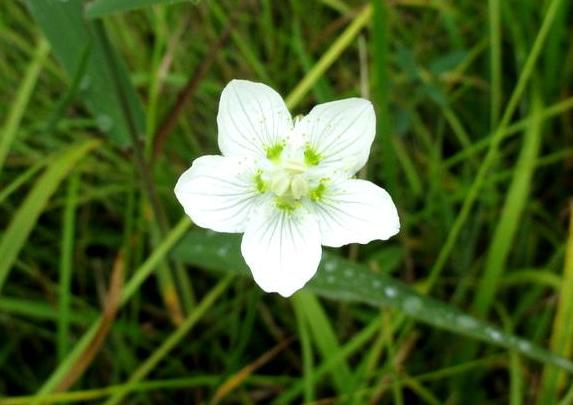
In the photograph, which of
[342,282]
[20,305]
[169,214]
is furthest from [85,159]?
[342,282]

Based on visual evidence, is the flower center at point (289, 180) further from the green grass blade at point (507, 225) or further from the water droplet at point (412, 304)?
the green grass blade at point (507, 225)

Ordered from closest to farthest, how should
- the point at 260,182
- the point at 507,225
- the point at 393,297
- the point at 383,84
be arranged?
the point at 260,182, the point at 393,297, the point at 383,84, the point at 507,225

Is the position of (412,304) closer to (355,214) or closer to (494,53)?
(355,214)

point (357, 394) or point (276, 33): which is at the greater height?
point (276, 33)

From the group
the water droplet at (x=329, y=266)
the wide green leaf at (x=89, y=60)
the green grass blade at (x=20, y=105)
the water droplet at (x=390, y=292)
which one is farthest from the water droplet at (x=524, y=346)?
the green grass blade at (x=20, y=105)

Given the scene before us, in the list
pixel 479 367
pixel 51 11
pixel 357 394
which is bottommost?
pixel 479 367

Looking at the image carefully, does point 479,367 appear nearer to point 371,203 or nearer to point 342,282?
point 342,282

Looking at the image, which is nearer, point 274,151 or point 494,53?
point 274,151

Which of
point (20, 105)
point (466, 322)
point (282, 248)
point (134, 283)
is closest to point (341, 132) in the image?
point (282, 248)
